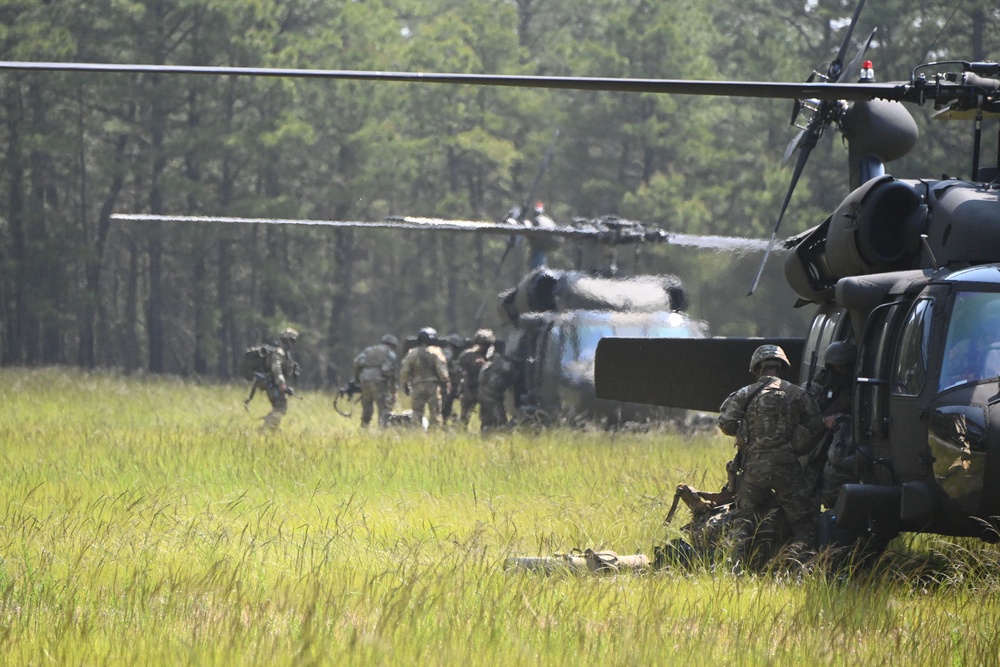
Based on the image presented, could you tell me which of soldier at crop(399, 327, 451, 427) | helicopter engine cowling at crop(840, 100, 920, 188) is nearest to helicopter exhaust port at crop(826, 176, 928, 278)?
helicopter engine cowling at crop(840, 100, 920, 188)

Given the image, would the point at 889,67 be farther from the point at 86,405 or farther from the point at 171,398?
the point at 86,405

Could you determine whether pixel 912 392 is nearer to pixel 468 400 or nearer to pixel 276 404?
pixel 276 404

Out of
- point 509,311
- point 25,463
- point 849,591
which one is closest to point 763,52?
point 509,311

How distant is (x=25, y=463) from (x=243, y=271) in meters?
35.8

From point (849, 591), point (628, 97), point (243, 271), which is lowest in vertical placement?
point (243, 271)

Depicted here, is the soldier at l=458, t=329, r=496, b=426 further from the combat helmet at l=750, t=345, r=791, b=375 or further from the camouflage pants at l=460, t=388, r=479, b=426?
the combat helmet at l=750, t=345, r=791, b=375

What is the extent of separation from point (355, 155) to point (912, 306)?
33011mm

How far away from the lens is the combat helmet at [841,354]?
27.4 ft

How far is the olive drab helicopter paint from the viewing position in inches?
257

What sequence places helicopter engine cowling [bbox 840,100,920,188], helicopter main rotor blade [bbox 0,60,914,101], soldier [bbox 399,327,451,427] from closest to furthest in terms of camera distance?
helicopter main rotor blade [bbox 0,60,914,101] → helicopter engine cowling [bbox 840,100,920,188] → soldier [bbox 399,327,451,427]

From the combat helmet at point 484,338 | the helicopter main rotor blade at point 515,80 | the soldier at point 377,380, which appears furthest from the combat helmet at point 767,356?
the combat helmet at point 484,338

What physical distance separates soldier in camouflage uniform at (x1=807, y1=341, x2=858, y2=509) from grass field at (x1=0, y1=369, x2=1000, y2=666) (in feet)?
1.87

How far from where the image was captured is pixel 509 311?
19812mm

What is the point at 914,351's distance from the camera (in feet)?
24.2
